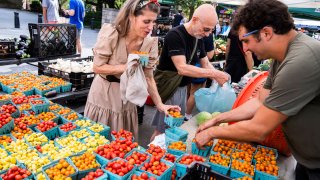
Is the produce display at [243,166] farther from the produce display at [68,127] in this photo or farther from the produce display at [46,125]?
the produce display at [46,125]

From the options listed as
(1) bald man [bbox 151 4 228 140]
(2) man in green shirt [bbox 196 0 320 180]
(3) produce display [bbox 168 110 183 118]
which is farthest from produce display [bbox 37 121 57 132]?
(2) man in green shirt [bbox 196 0 320 180]

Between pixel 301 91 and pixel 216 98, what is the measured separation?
196cm

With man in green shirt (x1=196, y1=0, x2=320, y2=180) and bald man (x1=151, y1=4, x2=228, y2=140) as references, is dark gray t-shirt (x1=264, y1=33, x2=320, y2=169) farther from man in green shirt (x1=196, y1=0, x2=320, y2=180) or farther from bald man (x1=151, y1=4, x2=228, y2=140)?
bald man (x1=151, y1=4, x2=228, y2=140)

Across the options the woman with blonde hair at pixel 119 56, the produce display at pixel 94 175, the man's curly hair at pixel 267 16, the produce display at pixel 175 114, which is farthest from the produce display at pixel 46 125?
the man's curly hair at pixel 267 16

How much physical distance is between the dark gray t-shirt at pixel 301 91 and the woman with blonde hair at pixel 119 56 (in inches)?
54.5

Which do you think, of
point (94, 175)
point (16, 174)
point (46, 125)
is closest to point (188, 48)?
point (46, 125)

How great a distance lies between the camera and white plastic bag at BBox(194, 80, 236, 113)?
3475 millimetres

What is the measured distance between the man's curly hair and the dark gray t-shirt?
12 centimetres

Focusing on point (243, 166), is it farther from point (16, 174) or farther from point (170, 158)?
point (16, 174)

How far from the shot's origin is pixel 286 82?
1565 millimetres

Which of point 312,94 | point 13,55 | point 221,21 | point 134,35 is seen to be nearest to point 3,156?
point 134,35

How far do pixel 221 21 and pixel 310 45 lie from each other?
18.8m

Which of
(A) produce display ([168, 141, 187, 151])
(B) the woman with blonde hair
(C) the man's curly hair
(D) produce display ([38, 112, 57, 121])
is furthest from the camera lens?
(D) produce display ([38, 112, 57, 121])

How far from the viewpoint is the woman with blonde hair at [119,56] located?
8.48 ft
